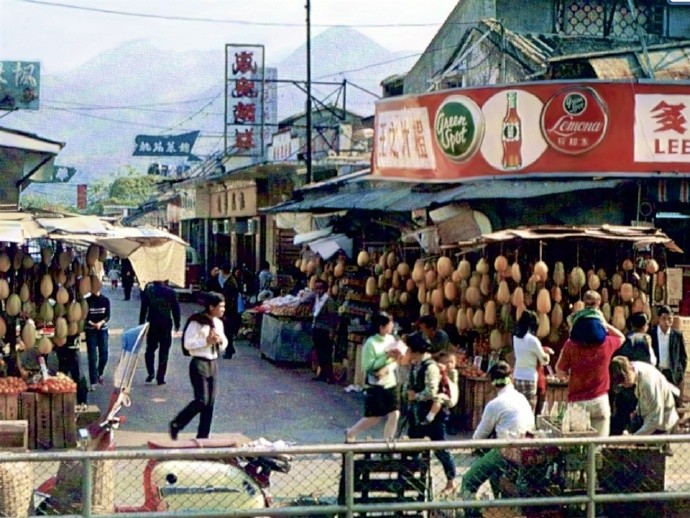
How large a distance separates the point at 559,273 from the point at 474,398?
1.78 m

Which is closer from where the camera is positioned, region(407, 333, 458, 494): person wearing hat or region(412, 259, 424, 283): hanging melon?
region(407, 333, 458, 494): person wearing hat

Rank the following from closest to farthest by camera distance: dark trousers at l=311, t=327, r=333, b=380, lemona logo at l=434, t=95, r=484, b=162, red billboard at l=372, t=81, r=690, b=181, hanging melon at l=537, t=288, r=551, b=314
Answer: hanging melon at l=537, t=288, r=551, b=314 < red billboard at l=372, t=81, r=690, b=181 < lemona logo at l=434, t=95, r=484, b=162 < dark trousers at l=311, t=327, r=333, b=380

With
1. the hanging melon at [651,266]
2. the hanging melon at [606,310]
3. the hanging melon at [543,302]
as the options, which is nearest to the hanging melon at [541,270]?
the hanging melon at [543,302]

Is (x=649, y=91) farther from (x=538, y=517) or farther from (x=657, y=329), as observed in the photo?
(x=538, y=517)

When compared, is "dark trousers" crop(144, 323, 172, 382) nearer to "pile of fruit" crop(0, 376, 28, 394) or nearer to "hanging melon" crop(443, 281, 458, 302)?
"pile of fruit" crop(0, 376, 28, 394)

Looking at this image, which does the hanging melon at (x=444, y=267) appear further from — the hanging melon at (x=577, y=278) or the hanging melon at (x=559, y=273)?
the hanging melon at (x=577, y=278)

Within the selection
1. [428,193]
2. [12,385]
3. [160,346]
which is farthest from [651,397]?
[160,346]

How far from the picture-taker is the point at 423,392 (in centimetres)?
1073

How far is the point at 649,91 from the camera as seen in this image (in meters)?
14.8

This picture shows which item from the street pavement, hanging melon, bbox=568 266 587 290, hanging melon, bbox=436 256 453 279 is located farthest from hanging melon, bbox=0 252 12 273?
hanging melon, bbox=568 266 587 290

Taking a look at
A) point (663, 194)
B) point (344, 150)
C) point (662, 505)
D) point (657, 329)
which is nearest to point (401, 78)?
point (344, 150)

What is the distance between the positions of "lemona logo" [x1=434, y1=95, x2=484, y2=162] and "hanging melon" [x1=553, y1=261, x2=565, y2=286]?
2.72m

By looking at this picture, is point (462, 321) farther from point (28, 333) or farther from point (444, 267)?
point (28, 333)

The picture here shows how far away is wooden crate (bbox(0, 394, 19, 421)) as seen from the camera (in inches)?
500
